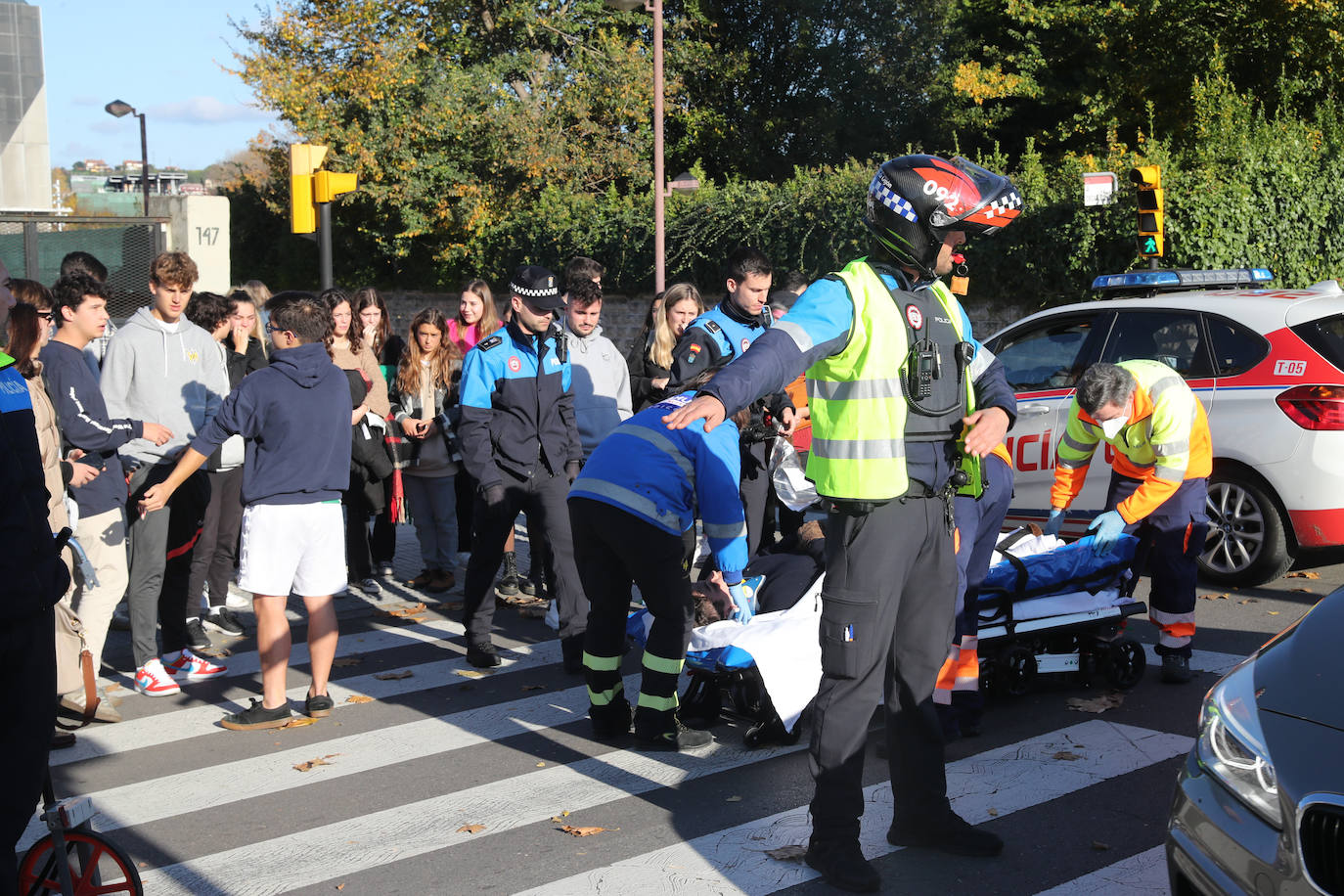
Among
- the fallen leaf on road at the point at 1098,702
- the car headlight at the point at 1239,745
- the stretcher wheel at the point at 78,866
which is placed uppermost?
the car headlight at the point at 1239,745

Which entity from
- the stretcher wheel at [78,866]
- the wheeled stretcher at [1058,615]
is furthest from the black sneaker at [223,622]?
the wheeled stretcher at [1058,615]

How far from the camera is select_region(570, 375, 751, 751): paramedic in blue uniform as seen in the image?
5.32 m

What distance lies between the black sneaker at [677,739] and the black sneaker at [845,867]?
1464 mm

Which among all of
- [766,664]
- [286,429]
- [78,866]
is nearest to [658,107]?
[286,429]

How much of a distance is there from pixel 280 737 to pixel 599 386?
10.3 ft

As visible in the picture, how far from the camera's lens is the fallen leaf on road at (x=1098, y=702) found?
5.97 m

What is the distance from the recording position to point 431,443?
29.3 feet

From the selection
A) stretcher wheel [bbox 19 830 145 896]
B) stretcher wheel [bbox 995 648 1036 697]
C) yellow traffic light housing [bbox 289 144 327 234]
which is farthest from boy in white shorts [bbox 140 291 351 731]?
yellow traffic light housing [bbox 289 144 327 234]

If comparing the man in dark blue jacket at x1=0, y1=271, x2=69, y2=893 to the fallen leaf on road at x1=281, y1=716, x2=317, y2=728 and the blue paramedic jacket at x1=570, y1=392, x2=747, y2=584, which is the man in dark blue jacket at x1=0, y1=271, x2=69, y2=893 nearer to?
the blue paramedic jacket at x1=570, y1=392, x2=747, y2=584

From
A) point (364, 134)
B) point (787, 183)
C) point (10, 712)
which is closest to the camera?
point (10, 712)

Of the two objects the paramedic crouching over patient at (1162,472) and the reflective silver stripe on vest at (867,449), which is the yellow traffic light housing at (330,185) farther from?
the reflective silver stripe on vest at (867,449)

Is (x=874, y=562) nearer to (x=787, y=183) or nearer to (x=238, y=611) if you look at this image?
(x=238, y=611)

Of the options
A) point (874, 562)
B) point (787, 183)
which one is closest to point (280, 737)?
point (874, 562)

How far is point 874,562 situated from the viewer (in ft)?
13.3
